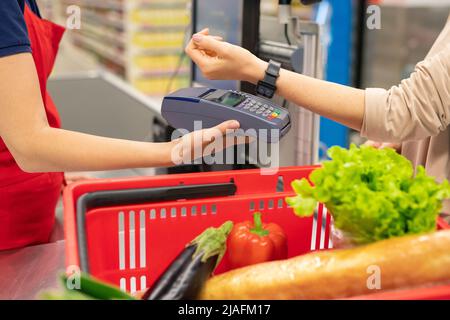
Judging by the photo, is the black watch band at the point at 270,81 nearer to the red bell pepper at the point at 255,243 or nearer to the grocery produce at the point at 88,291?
the red bell pepper at the point at 255,243

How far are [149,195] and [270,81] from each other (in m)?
0.35

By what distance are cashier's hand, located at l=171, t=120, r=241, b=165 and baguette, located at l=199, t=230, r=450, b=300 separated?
0.30 meters

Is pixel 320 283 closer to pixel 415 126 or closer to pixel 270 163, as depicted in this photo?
pixel 415 126

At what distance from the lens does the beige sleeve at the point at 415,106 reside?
3.81ft

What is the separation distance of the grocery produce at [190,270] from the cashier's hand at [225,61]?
0.37 metres

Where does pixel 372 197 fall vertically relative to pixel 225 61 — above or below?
below

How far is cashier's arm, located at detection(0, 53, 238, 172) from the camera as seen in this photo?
3.52ft

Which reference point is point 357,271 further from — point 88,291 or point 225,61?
point 225,61

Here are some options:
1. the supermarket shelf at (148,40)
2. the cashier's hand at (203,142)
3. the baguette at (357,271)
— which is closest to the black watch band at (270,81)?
the cashier's hand at (203,142)

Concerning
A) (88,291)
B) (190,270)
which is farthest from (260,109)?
(88,291)

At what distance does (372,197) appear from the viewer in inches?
34.6

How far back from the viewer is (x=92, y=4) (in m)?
7.45

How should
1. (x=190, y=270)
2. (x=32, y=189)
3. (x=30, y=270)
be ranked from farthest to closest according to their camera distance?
(x=32, y=189) → (x=30, y=270) → (x=190, y=270)

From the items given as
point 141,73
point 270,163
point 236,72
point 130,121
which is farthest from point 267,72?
point 141,73
